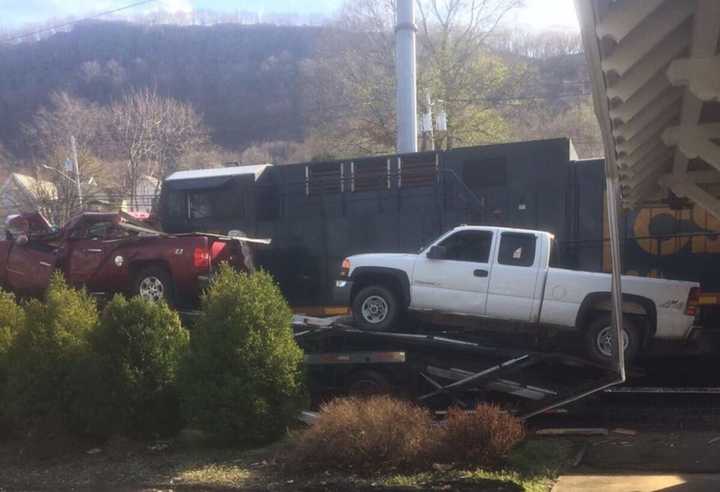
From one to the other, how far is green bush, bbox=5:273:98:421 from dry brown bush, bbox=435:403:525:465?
→ 4582 mm

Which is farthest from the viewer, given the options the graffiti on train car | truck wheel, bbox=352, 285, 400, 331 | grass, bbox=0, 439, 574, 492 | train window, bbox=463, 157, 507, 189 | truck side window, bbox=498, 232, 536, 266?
train window, bbox=463, 157, 507, 189

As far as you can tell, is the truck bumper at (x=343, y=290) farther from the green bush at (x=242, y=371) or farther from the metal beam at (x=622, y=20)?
the metal beam at (x=622, y=20)

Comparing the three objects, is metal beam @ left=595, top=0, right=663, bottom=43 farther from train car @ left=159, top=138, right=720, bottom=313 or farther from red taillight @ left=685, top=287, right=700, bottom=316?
train car @ left=159, top=138, right=720, bottom=313

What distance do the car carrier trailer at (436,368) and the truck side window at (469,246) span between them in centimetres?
108

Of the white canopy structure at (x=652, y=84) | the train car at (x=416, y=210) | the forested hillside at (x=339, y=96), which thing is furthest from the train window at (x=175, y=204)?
the forested hillside at (x=339, y=96)

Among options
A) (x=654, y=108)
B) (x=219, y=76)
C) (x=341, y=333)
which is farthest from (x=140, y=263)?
(x=219, y=76)

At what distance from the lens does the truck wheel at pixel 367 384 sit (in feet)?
31.2

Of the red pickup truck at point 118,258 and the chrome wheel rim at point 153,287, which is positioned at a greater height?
the red pickup truck at point 118,258

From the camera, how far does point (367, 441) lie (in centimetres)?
705

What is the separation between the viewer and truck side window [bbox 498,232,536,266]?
1003cm

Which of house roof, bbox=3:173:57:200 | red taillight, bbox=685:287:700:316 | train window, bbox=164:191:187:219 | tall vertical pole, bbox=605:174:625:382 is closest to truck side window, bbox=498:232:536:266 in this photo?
red taillight, bbox=685:287:700:316

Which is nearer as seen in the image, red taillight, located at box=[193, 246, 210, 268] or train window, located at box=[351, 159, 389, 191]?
red taillight, located at box=[193, 246, 210, 268]

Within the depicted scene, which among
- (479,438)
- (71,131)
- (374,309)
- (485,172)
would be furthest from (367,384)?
(71,131)

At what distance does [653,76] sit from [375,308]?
632 cm
